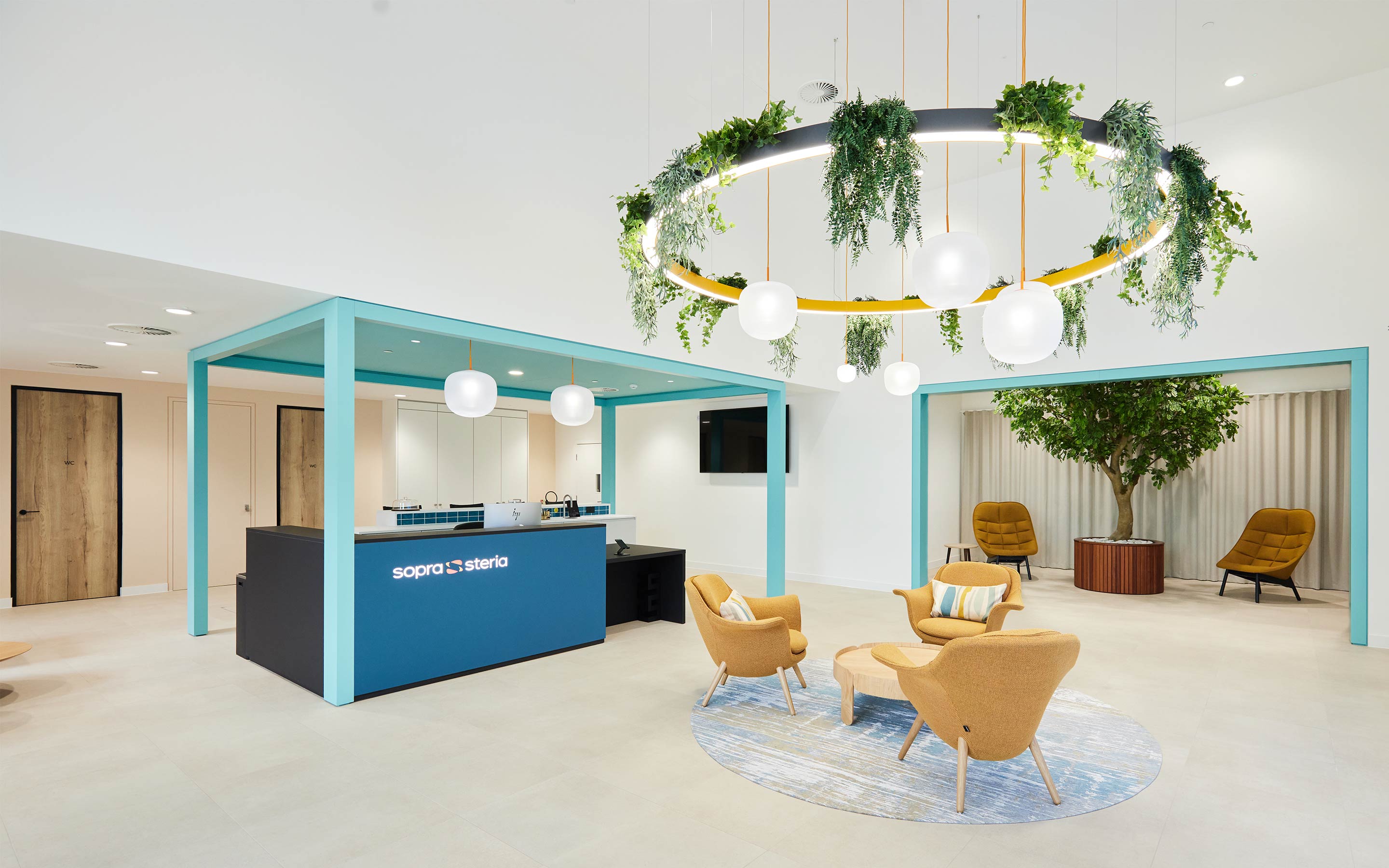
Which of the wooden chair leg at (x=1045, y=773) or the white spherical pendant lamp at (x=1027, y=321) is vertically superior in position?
the white spherical pendant lamp at (x=1027, y=321)

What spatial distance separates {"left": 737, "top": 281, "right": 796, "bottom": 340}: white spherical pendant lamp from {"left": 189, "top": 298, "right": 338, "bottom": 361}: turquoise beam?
9.77 ft

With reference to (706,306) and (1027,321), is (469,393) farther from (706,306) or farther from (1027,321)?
(1027,321)

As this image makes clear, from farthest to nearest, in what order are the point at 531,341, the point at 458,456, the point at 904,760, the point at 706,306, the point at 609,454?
the point at 458,456 < the point at 609,454 < the point at 531,341 < the point at 706,306 < the point at 904,760

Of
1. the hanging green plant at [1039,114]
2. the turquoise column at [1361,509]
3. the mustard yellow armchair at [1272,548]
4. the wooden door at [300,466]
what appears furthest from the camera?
the wooden door at [300,466]

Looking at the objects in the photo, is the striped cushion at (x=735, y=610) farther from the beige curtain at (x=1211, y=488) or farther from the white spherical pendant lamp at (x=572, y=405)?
the beige curtain at (x=1211, y=488)

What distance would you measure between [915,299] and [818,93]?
271 centimetres

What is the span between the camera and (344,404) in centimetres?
460

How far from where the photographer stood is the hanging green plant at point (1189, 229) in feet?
9.51

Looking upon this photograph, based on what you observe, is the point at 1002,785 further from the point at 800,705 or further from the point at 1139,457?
the point at 1139,457

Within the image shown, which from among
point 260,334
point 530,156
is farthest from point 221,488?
point 530,156

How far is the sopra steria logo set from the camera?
15.9ft

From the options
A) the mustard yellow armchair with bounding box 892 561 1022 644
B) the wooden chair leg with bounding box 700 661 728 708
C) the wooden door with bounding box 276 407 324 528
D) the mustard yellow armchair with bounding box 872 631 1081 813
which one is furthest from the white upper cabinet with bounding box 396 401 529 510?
the mustard yellow armchair with bounding box 872 631 1081 813

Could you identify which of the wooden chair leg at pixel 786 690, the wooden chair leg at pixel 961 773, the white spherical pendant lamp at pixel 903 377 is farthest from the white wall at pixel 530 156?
the wooden chair leg at pixel 961 773

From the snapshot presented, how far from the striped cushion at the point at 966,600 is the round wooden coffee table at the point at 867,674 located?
0.90m
